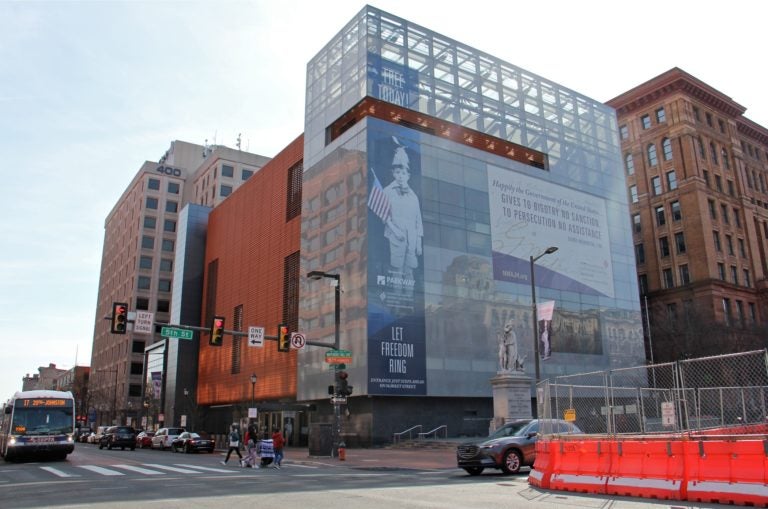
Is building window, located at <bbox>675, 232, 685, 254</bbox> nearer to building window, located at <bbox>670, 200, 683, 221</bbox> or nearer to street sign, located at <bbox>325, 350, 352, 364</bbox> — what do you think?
building window, located at <bbox>670, 200, 683, 221</bbox>

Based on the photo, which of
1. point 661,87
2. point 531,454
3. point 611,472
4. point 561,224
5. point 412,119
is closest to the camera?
point 611,472

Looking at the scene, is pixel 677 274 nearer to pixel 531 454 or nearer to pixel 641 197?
pixel 641 197

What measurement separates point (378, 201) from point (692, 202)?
149ft

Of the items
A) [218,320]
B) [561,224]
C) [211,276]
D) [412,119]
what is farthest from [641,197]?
[218,320]

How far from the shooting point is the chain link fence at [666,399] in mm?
14984

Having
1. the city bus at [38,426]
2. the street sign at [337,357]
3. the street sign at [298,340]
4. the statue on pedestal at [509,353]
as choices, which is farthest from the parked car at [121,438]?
the statue on pedestal at [509,353]

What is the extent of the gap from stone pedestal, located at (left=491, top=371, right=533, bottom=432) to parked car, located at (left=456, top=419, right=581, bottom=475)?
35.5ft

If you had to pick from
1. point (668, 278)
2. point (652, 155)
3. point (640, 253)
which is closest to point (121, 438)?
point (668, 278)

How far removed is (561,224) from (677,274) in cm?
2606

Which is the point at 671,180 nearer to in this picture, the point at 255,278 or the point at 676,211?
the point at 676,211

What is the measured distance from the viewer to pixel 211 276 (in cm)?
7069

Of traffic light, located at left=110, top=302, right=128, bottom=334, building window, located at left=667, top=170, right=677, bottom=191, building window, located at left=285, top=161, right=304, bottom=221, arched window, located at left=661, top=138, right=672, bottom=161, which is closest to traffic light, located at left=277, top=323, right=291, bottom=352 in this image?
traffic light, located at left=110, top=302, right=128, bottom=334

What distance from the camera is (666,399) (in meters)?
20.8

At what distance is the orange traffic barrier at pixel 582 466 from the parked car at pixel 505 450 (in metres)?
3.08
